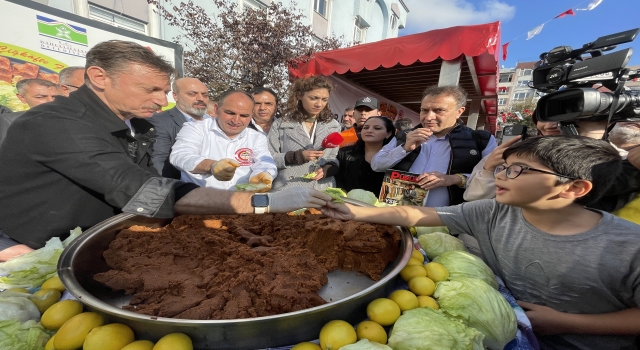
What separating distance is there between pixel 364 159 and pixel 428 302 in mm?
2403

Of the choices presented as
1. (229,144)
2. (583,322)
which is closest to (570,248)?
(583,322)

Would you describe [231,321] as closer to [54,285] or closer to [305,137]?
[54,285]

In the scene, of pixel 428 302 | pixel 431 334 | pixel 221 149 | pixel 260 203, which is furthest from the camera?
pixel 221 149

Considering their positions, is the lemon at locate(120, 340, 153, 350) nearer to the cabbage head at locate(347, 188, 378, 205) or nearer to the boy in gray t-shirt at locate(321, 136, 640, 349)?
the boy in gray t-shirt at locate(321, 136, 640, 349)

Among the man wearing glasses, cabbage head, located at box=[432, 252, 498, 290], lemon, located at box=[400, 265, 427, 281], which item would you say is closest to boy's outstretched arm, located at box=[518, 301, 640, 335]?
cabbage head, located at box=[432, 252, 498, 290]

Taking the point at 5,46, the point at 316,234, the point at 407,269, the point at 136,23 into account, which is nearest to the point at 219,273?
the point at 316,234

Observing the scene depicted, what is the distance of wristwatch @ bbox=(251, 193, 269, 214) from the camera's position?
5.57 ft

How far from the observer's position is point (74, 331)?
40.7 inches

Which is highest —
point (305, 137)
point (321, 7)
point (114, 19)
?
point (321, 7)

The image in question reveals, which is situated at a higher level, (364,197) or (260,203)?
(260,203)

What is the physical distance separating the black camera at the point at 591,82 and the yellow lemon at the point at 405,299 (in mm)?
1524

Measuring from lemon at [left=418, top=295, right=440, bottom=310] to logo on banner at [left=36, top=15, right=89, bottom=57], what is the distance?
647 centimetres

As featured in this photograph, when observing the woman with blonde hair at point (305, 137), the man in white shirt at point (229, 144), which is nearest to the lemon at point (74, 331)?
the man in white shirt at point (229, 144)

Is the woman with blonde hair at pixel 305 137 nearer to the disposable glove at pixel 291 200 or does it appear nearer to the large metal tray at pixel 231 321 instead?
the disposable glove at pixel 291 200
